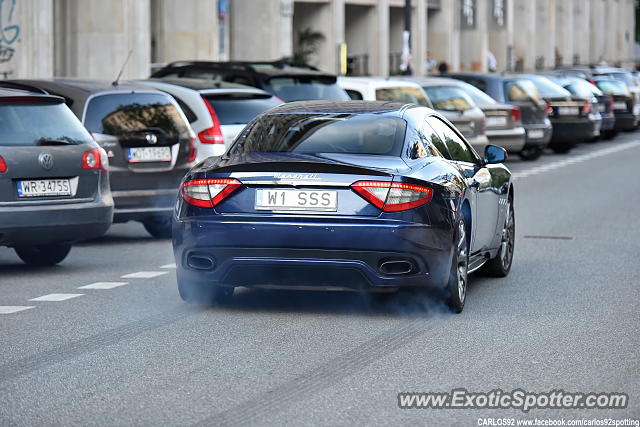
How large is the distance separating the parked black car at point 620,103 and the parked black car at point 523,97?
450 inches

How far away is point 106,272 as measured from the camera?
12.7 m

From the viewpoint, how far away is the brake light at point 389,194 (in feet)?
30.8

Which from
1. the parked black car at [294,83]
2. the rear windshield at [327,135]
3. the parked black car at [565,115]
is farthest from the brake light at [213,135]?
the parked black car at [565,115]

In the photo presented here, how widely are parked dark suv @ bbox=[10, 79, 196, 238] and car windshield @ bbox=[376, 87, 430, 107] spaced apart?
7297mm

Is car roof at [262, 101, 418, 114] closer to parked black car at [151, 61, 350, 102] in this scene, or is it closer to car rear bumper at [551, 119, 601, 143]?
parked black car at [151, 61, 350, 102]

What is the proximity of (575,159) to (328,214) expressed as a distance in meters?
23.3

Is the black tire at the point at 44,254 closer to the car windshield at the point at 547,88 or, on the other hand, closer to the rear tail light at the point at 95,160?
the rear tail light at the point at 95,160

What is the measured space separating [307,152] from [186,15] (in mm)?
33906

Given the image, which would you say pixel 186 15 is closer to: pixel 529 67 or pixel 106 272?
pixel 106 272

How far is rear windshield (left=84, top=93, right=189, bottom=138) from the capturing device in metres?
14.7

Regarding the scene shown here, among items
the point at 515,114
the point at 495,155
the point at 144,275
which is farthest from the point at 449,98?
the point at 495,155

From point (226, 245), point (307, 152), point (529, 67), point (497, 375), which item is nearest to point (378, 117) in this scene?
point (307, 152)

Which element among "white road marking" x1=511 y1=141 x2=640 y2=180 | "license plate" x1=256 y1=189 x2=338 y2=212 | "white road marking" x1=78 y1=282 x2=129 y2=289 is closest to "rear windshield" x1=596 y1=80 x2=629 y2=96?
"white road marking" x1=511 y1=141 x2=640 y2=180

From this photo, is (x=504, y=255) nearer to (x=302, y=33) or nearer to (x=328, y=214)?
(x=328, y=214)
